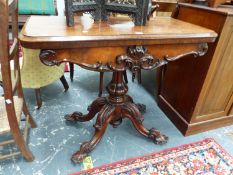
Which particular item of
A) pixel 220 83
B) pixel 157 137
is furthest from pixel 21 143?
pixel 220 83

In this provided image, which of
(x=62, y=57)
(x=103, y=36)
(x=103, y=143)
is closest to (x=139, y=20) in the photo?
(x=103, y=36)

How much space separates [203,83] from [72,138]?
1.05 meters

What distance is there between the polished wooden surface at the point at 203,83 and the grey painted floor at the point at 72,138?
0.38 ft

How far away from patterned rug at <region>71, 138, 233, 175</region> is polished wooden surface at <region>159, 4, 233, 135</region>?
0.62ft

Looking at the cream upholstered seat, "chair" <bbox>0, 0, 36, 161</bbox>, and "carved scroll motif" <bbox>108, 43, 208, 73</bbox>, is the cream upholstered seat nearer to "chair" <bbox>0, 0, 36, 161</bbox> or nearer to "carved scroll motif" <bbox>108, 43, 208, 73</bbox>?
"chair" <bbox>0, 0, 36, 161</bbox>

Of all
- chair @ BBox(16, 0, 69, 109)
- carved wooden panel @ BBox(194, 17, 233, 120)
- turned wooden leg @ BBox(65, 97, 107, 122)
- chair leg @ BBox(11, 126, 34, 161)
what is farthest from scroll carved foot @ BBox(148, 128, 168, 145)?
chair @ BBox(16, 0, 69, 109)

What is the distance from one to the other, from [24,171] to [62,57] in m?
0.83

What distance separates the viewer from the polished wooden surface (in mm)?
1193

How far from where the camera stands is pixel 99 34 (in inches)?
34.3

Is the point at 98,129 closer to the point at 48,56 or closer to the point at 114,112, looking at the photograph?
the point at 114,112

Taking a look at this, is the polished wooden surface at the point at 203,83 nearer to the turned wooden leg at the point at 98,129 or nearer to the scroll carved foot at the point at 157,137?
the scroll carved foot at the point at 157,137

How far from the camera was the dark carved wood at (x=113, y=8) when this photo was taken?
98cm

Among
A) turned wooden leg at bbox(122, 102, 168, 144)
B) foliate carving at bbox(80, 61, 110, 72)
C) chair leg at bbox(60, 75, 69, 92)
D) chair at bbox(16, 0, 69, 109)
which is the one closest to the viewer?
foliate carving at bbox(80, 61, 110, 72)

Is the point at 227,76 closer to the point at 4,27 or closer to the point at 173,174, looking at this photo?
the point at 173,174
